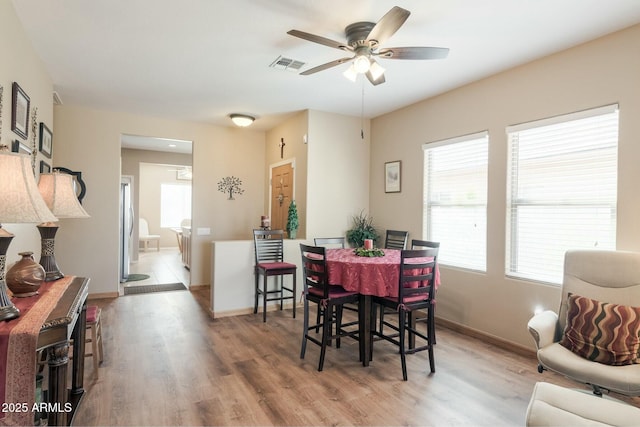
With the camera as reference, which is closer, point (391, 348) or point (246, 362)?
point (246, 362)

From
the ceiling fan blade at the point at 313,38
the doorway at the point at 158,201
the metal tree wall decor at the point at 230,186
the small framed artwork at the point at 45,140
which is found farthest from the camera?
the doorway at the point at 158,201

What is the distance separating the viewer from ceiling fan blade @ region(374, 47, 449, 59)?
252 centimetres

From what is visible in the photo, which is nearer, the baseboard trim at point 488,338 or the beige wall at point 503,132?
the beige wall at point 503,132

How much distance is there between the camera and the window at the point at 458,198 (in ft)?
12.6

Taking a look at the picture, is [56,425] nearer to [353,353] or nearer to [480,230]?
[353,353]

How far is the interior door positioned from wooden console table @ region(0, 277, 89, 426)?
360 cm

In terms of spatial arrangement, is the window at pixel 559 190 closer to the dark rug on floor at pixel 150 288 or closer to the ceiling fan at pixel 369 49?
the ceiling fan at pixel 369 49

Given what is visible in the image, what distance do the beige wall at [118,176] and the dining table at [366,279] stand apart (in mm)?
3489

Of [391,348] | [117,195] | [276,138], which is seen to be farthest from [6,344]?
[276,138]

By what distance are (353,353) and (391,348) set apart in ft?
1.37

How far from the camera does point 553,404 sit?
168 cm

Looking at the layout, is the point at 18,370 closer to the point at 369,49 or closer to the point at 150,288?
the point at 369,49

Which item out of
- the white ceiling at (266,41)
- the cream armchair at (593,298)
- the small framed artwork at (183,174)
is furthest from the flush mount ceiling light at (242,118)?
the small framed artwork at (183,174)

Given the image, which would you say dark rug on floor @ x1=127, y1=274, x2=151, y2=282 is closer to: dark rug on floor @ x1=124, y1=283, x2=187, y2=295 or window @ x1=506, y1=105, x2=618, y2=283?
dark rug on floor @ x1=124, y1=283, x2=187, y2=295
